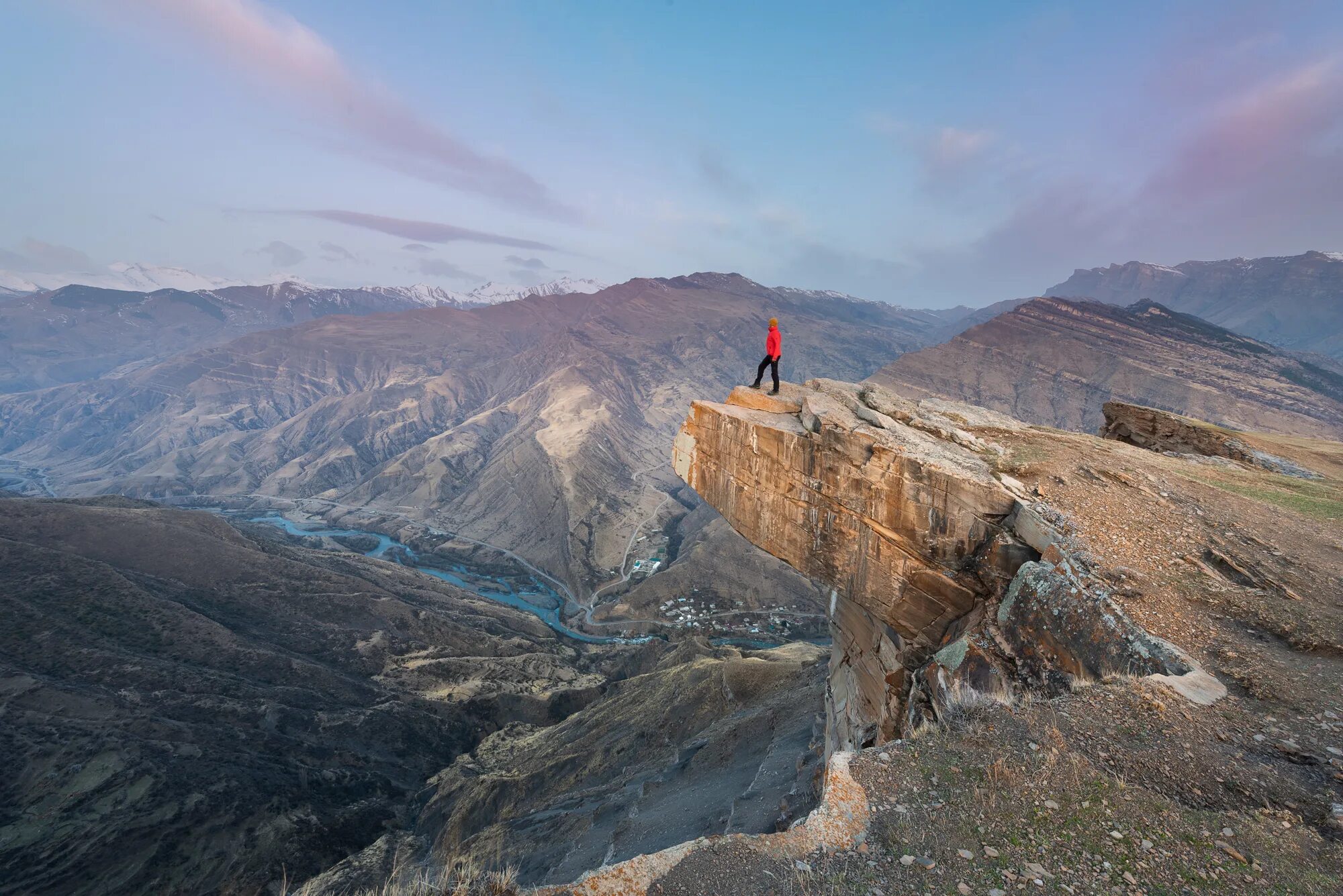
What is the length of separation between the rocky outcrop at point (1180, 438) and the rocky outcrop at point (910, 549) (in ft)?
36.4

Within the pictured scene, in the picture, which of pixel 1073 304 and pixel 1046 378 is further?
pixel 1073 304

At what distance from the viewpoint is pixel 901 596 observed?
53.6 ft

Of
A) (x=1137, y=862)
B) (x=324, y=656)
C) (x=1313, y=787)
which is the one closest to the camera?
(x=1137, y=862)

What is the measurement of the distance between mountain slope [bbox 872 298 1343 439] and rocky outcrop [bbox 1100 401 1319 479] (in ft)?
362

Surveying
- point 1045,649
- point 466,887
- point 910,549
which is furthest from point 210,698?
point 1045,649

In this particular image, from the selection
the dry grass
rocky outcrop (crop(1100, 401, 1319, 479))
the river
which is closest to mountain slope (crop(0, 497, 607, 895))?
the river

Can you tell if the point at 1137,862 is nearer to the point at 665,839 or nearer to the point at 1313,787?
the point at 1313,787

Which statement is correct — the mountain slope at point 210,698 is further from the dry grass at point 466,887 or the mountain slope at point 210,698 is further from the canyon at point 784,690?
the dry grass at point 466,887

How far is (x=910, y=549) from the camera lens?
16.0 meters

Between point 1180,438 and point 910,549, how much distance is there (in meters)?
20.3

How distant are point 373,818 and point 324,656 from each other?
2391cm

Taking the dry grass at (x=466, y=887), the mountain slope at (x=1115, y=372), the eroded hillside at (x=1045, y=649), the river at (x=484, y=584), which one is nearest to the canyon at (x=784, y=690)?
the eroded hillside at (x=1045, y=649)

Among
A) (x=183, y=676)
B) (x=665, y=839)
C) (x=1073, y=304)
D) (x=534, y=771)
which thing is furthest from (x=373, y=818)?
(x=1073, y=304)

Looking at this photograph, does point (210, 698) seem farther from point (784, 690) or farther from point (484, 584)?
point (484, 584)
